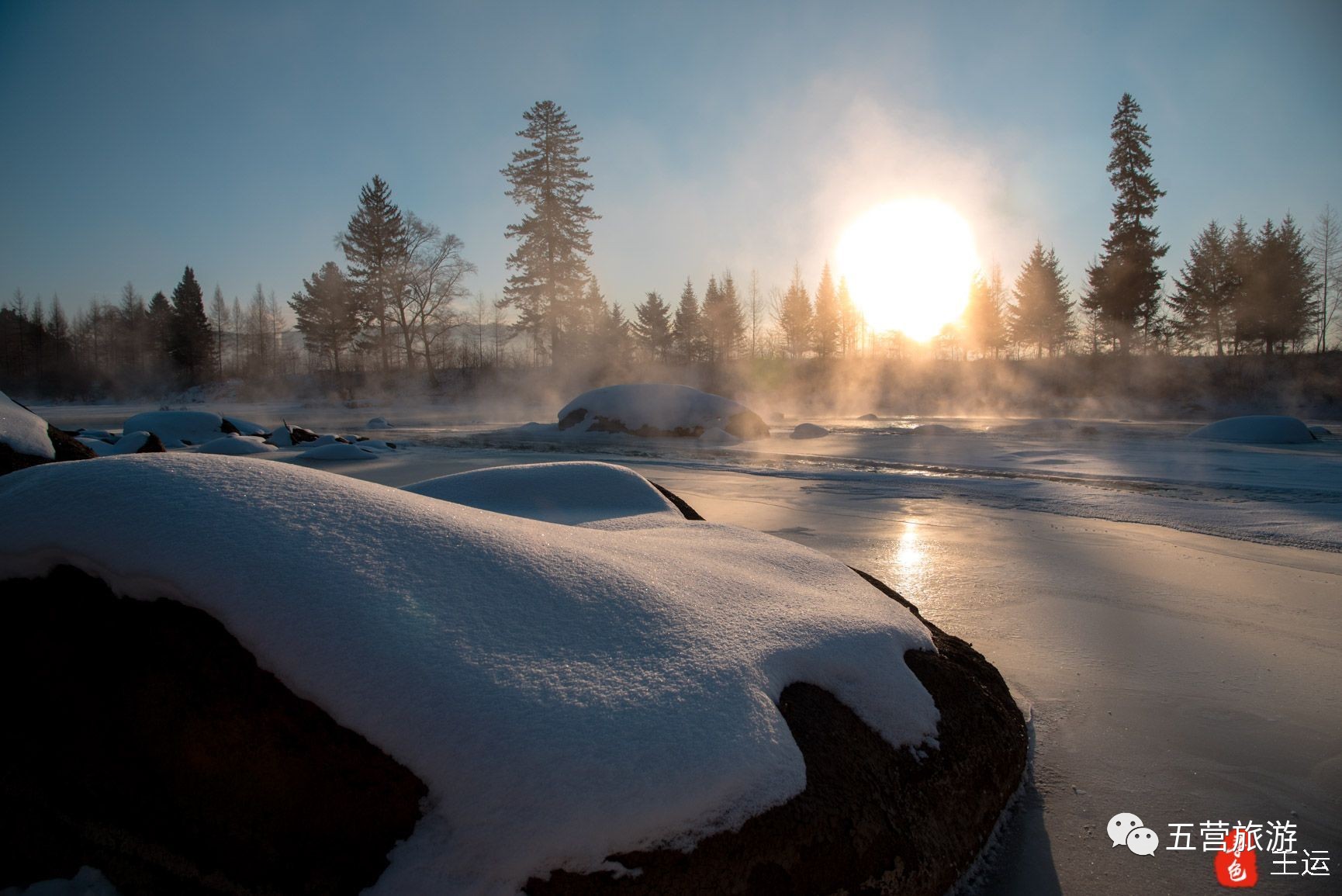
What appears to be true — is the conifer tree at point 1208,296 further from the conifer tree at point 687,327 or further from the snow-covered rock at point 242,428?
the snow-covered rock at point 242,428

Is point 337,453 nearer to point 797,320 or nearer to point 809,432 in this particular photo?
point 809,432

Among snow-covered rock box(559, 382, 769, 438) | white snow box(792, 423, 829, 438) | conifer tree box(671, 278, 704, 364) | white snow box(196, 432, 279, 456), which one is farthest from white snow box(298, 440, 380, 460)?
conifer tree box(671, 278, 704, 364)

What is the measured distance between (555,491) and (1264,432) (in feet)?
46.0

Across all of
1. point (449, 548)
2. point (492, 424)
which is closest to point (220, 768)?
point (449, 548)

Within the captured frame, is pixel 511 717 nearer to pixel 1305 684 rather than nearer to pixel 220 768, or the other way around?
pixel 220 768

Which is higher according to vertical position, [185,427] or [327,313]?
[327,313]

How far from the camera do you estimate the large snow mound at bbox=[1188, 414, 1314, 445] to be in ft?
36.9

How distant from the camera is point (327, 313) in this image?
32531mm

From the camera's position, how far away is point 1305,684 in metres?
2.19

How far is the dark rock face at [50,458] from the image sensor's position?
2.98m

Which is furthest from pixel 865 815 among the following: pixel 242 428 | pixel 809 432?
pixel 242 428

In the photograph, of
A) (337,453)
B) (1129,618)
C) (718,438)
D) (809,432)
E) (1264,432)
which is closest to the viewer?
(1129,618)

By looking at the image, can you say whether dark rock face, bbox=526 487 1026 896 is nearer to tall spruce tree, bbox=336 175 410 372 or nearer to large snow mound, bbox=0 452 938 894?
large snow mound, bbox=0 452 938 894

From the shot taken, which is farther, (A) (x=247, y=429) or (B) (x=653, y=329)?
(B) (x=653, y=329)
